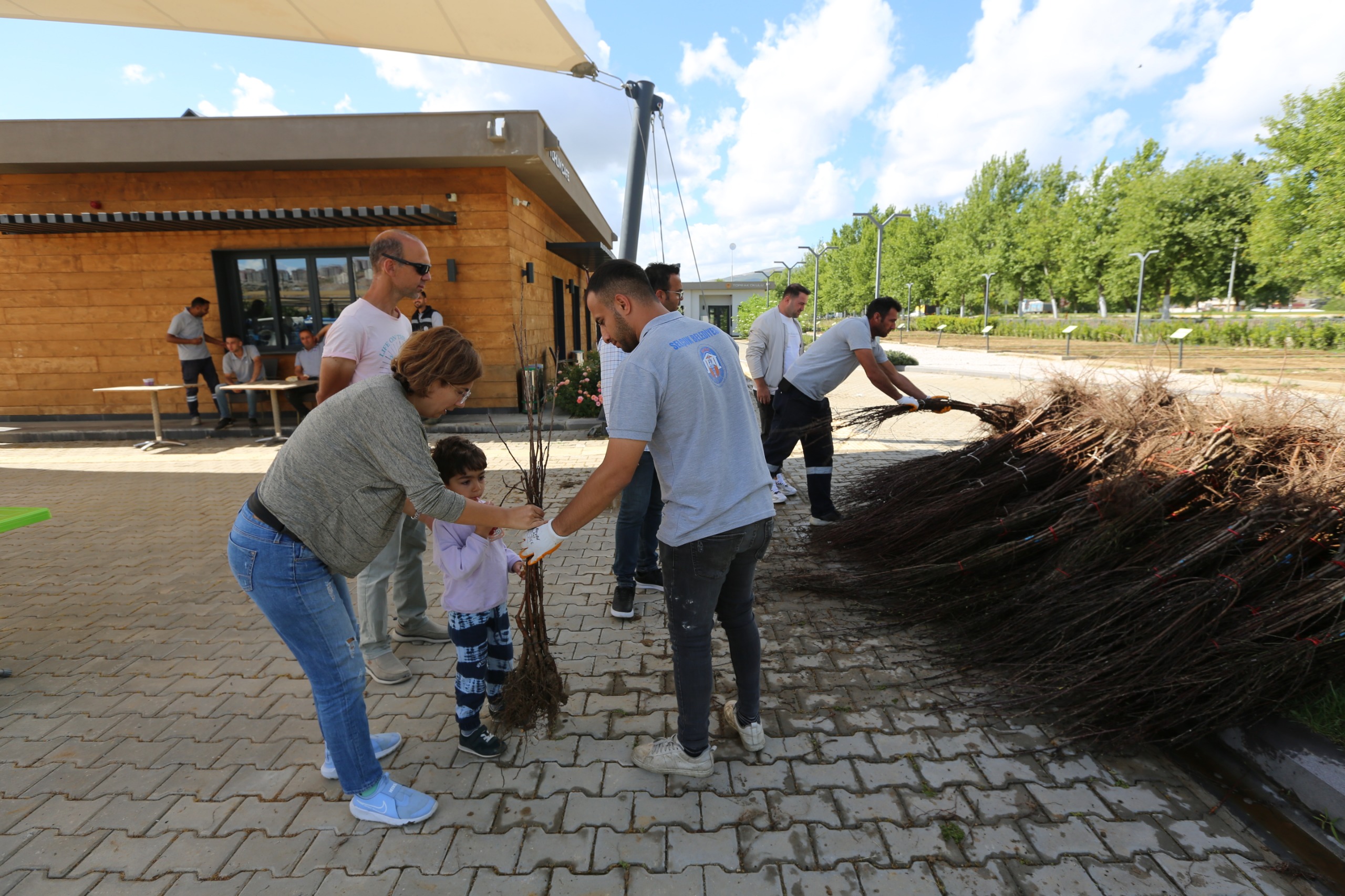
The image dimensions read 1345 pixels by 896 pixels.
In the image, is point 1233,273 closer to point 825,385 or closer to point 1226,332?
point 1226,332

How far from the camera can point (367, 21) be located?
466 cm

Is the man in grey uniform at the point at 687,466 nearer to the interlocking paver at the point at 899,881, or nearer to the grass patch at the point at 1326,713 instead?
the interlocking paver at the point at 899,881

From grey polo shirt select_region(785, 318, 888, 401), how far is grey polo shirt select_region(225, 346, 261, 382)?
825 cm

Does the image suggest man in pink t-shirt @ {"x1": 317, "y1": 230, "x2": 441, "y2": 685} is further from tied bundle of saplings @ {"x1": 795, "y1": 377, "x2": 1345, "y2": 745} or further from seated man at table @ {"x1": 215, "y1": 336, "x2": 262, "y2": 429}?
seated man at table @ {"x1": 215, "y1": 336, "x2": 262, "y2": 429}

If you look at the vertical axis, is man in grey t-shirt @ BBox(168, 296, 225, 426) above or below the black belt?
above

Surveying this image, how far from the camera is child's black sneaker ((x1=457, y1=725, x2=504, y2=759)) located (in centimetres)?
251

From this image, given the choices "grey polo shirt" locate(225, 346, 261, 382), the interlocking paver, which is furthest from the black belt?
"grey polo shirt" locate(225, 346, 261, 382)

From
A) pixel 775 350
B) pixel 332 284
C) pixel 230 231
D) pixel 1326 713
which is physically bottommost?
pixel 1326 713

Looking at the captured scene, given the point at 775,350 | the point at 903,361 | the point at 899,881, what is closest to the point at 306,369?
the point at 775,350

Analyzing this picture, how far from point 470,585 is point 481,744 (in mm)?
612

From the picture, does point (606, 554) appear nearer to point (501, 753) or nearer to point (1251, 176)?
point (501, 753)

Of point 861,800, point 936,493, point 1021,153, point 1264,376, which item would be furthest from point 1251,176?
point 861,800

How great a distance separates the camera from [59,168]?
9.51 metres

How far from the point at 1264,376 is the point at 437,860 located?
2029 centimetres
